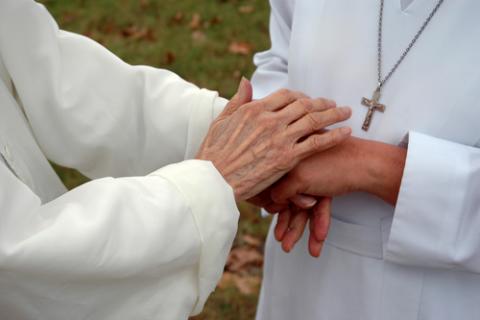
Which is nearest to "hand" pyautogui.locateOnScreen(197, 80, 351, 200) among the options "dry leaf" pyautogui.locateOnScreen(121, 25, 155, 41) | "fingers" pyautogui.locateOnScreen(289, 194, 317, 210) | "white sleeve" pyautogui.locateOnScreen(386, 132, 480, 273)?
"fingers" pyautogui.locateOnScreen(289, 194, 317, 210)

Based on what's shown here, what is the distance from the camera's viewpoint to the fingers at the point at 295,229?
215cm

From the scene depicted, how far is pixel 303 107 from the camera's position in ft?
6.58

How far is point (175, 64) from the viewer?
19.5 feet

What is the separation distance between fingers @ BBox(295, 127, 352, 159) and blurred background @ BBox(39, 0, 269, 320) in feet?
9.80

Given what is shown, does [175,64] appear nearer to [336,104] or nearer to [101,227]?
[336,104]

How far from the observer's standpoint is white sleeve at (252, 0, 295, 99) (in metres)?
2.38

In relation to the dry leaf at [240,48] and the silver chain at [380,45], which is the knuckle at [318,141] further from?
the dry leaf at [240,48]

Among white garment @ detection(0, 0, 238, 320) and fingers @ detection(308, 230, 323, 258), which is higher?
white garment @ detection(0, 0, 238, 320)

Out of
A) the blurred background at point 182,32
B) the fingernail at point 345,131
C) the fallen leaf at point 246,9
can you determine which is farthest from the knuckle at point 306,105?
the fallen leaf at point 246,9

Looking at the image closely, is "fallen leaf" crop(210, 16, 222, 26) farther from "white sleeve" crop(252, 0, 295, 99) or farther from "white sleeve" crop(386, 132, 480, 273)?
"white sleeve" crop(386, 132, 480, 273)

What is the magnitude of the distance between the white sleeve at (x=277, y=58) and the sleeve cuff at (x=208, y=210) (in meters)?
0.70

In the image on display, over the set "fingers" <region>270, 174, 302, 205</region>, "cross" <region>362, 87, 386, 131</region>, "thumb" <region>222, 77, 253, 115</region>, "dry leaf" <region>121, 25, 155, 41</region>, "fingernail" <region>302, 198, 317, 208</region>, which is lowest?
"dry leaf" <region>121, 25, 155, 41</region>

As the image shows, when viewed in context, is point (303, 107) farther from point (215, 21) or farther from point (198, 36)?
point (215, 21)

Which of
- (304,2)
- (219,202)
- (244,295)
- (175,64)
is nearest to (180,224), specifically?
(219,202)
